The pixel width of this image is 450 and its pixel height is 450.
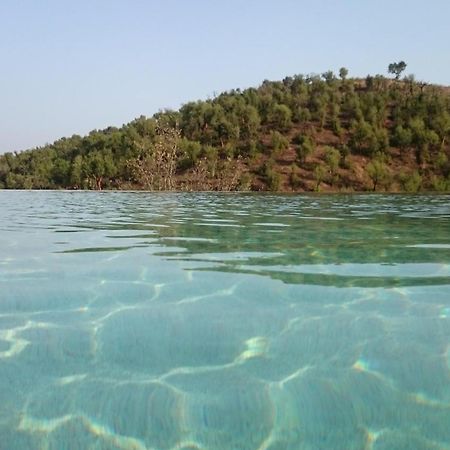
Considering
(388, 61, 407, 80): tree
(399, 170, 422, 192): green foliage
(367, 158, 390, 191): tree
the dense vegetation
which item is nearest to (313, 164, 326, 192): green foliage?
the dense vegetation

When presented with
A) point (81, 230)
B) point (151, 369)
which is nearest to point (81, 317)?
point (151, 369)

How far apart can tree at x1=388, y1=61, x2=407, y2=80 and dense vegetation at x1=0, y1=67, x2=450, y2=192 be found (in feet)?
46.0

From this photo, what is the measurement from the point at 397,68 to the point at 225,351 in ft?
170

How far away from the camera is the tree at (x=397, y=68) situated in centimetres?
4772

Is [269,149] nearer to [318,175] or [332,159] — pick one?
[332,159]

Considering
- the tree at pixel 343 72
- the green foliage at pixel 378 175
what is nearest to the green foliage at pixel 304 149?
the green foliage at pixel 378 175

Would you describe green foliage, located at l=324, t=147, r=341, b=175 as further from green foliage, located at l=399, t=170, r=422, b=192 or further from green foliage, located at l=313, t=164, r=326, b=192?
green foliage, located at l=399, t=170, r=422, b=192

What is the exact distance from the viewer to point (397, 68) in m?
48.1

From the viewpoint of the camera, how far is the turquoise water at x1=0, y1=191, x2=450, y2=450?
158 centimetres

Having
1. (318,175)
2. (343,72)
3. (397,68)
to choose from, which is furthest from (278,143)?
(397,68)

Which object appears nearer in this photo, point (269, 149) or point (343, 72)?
A: point (269, 149)

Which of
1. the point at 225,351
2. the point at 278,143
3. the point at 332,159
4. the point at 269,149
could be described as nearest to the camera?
the point at 225,351

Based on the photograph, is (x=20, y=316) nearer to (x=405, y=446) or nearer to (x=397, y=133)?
(x=405, y=446)

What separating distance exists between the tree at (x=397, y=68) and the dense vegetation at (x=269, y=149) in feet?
46.0
